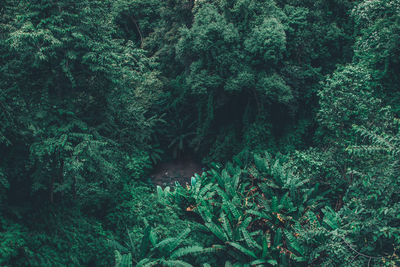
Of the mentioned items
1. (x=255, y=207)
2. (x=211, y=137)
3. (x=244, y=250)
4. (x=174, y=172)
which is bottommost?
(x=174, y=172)

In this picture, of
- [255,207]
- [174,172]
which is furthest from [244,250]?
[174,172]

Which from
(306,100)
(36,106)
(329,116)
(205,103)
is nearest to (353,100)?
(329,116)

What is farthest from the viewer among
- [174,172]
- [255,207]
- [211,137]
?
[174,172]

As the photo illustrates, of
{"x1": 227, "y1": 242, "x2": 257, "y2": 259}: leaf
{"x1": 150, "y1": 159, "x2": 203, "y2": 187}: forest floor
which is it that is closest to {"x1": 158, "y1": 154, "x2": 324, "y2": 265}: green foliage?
{"x1": 227, "y1": 242, "x2": 257, "y2": 259}: leaf

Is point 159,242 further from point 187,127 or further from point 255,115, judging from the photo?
point 187,127

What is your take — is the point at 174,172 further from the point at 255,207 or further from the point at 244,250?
the point at 244,250

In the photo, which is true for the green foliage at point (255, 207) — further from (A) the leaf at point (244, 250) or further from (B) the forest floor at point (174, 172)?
(B) the forest floor at point (174, 172)

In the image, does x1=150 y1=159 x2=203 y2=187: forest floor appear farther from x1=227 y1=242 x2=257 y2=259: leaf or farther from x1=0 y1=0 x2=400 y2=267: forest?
x1=227 y1=242 x2=257 y2=259: leaf
